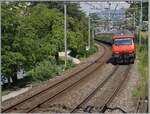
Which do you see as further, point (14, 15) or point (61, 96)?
point (14, 15)

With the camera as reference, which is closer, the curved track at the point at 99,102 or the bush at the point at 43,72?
the curved track at the point at 99,102

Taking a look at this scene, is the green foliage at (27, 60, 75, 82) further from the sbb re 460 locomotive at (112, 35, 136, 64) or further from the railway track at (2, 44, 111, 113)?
the sbb re 460 locomotive at (112, 35, 136, 64)

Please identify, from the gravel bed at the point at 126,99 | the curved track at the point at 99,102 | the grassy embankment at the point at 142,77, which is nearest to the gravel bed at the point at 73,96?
the curved track at the point at 99,102

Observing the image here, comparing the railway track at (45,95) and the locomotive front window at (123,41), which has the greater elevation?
the locomotive front window at (123,41)

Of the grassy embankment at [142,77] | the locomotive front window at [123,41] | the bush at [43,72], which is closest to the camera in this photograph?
the grassy embankment at [142,77]

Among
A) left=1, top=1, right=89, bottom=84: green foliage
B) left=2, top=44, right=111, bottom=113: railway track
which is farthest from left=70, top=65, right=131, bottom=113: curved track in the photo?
left=1, top=1, right=89, bottom=84: green foliage

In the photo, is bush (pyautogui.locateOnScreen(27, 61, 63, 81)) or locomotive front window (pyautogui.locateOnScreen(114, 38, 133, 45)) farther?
locomotive front window (pyautogui.locateOnScreen(114, 38, 133, 45))

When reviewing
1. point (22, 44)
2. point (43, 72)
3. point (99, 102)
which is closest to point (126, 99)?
Answer: point (99, 102)

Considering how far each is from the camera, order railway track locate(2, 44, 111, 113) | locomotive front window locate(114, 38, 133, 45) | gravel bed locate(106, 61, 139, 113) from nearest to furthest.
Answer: gravel bed locate(106, 61, 139, 113) < railway track locate(2, 44, 111, 113) < locomotive front window locate(114, 38, 133, 45)

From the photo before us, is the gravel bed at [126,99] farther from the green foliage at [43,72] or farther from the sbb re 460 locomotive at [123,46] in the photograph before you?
the sbb re 460 locomotive at [123,46]

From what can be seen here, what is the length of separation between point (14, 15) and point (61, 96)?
669 centimetres

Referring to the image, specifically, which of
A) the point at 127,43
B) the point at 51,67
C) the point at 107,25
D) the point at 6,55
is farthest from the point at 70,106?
the point at 107,25

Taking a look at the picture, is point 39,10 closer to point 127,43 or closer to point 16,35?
point 127,43

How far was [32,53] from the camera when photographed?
2198 centimetres
